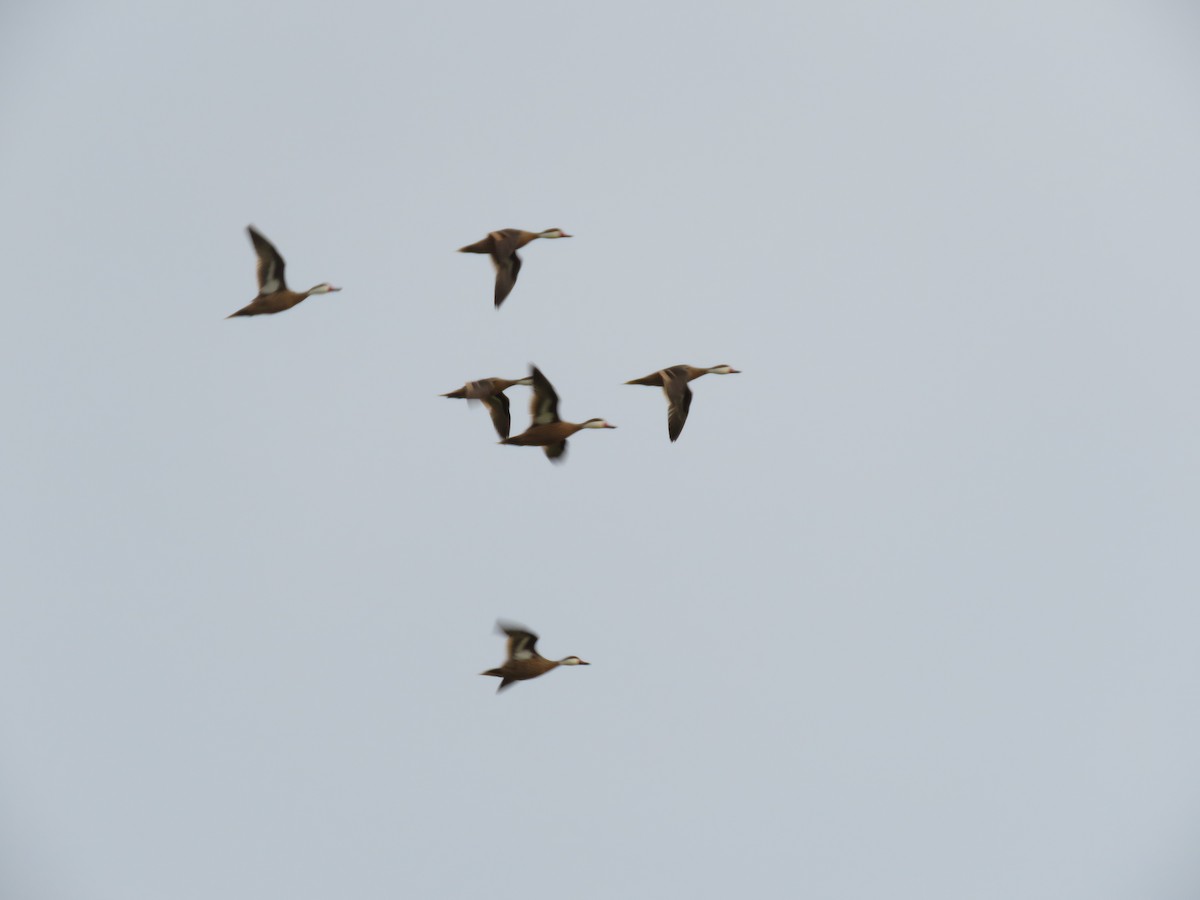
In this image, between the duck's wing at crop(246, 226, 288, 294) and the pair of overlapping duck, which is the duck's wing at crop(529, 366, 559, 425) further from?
the duck's wing at crop(246, 226, 288, 294)

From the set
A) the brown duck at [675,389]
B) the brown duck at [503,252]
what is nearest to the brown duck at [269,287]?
the brown duck at [503,252]

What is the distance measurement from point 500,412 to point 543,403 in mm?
2151

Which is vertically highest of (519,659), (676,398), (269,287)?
(269,287)

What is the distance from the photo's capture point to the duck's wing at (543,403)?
74.7 feet

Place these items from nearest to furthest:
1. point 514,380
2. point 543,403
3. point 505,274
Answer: point 505,274 < point 543,403 < point 514,380

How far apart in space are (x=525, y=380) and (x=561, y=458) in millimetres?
1198

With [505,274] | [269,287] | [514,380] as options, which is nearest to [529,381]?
[514,380]

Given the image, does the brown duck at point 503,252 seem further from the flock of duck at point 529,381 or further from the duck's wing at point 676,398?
the duck's wing at point 676,398

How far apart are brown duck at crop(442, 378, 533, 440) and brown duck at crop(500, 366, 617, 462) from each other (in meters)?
0.68

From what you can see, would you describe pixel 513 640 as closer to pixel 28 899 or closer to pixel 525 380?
pixel 525 380

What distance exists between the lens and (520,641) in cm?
2291

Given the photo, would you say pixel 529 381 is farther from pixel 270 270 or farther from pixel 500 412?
pixel 270 270

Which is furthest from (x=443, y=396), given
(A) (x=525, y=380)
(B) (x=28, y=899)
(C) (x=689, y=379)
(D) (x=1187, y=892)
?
(B) (x=28, y=899)

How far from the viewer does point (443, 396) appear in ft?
79.6
